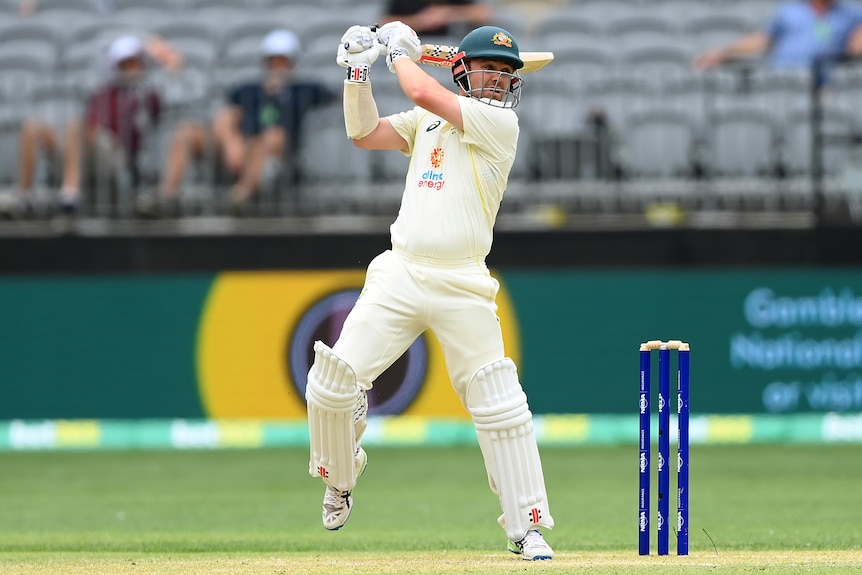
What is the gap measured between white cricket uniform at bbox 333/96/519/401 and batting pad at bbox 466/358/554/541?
77 millimetres

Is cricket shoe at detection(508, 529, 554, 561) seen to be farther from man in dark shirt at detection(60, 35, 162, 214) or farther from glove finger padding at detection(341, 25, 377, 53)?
man in dark shirt at detection(60, 35, 162, 214)

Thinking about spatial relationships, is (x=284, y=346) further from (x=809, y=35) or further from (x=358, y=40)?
(x=358, y=40)

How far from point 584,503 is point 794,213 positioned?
3.83m

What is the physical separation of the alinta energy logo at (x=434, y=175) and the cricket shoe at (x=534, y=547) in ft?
4.56

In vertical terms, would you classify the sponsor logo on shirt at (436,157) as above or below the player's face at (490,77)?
below

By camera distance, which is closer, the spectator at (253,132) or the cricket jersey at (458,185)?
the cricket jersey at (458,185)

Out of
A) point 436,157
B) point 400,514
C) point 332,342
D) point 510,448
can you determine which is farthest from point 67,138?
point 510,448

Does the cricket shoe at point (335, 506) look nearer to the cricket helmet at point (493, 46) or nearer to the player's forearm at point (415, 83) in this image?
the player's forearm at point (415, 83)

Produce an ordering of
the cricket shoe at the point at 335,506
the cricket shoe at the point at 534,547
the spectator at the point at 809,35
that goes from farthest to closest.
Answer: the spectator at the point at 809,35, the cricket shoe at the point at 335,506, the cricket shoe at the point at 534,547

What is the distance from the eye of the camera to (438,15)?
12.4m

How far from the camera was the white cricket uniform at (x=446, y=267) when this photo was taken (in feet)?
19.5

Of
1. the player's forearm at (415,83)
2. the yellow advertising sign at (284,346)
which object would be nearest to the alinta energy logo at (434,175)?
the player's forearm at (415,83)

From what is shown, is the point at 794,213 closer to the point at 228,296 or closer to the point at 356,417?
the point at 228,296

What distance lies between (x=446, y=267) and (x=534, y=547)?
1129mm
